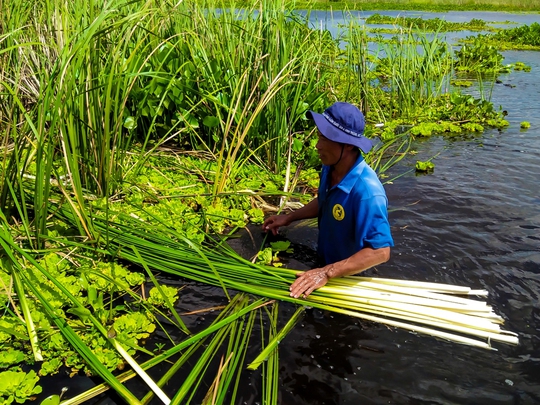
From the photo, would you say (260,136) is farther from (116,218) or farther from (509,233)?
(509,233)

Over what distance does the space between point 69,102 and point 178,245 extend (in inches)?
48.3

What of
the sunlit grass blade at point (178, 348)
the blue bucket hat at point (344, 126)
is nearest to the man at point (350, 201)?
the blue bucket hat at point (344, 126)

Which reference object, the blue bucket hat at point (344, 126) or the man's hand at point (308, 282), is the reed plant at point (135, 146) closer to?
the man's hand at point (308, 282)

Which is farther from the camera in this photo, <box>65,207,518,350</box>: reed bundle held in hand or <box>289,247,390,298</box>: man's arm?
<box>289,247,390,298</box>: man's arm

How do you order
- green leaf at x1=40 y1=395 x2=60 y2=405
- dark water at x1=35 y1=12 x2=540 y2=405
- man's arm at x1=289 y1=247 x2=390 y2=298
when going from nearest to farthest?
green leaf at x1=40 y1=395 x2=60 y2=405 → dark water at x1=35 y1=12 x2=540 y2=405 → man's arm at x1=289 y1=247 x2=390 y2=298

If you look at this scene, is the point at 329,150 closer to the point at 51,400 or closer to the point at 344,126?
the point at 344,126

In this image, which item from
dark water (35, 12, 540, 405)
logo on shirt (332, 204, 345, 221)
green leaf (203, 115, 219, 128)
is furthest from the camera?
green leaf (203, 115, 219, 128)

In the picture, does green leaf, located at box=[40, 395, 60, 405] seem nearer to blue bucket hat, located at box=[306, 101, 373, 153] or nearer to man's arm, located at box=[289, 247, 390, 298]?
man's arm, located at box=[289, 247, 390, 298]

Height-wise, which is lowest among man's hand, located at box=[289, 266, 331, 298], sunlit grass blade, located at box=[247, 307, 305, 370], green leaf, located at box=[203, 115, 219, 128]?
sunlit grass blade, located at box=[247, 307, 305, 370]

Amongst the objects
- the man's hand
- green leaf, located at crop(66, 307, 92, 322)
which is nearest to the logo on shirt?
the man's hand

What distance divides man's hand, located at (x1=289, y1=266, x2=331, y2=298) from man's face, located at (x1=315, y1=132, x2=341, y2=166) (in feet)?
2.31

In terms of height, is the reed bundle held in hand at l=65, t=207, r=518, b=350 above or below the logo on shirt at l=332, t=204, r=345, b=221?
below

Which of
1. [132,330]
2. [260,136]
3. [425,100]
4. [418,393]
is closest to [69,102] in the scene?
[132,330]

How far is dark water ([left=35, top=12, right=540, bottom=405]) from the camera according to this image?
8.71ft
